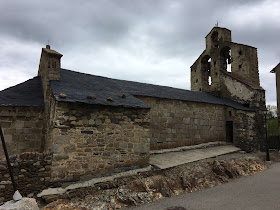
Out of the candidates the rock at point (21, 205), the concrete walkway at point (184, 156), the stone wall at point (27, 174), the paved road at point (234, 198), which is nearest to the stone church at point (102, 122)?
the stone wall at point (27, 174)

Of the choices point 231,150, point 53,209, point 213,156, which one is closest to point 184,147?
point 213,156

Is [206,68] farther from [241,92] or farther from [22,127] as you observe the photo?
[22,127]

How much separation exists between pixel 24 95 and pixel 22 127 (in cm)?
158

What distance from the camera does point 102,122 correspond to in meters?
6.83

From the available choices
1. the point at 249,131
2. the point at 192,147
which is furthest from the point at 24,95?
the point at 249,131

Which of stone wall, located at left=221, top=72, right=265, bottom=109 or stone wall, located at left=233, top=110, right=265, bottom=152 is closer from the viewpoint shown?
stone wall, located at left=233, top=110, right=265, bottom=152

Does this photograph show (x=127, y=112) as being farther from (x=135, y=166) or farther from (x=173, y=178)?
(x=173, y=178)

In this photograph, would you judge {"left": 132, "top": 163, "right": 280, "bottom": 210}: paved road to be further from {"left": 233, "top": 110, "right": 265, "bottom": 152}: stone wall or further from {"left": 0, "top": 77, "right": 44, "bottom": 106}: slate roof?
{"left": 0, "top": 77, "right": 44, "bottom": 106}: slate roof

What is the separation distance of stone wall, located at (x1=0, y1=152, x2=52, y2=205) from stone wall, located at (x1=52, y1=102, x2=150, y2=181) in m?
0.28

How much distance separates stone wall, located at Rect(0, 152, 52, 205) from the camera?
5258mm

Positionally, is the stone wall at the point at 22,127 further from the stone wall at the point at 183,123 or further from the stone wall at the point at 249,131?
the stone wall at the point at 249,131

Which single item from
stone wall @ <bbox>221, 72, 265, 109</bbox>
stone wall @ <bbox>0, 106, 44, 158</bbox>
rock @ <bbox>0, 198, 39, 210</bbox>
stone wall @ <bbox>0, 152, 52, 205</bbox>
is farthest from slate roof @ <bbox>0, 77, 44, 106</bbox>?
stone wall @ <bbox>221, 72, 265, 109</bbox>

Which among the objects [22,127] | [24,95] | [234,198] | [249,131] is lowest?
[234,198]

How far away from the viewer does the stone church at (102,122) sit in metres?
6.28
